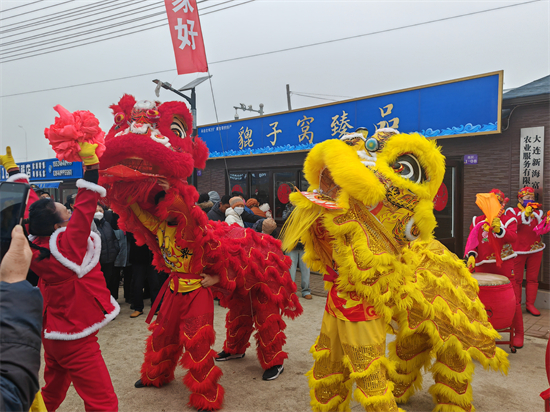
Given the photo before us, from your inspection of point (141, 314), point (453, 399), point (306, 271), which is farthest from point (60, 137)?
point (306, 271)

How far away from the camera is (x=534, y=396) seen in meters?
2.89

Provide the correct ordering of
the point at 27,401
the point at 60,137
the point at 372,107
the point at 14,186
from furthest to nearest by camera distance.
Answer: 1. the point at 372,107
2. the point at 60,137
3. the point at 14,186
4. the point at 27,401

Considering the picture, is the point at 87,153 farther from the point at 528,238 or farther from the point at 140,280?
the point at 528,238

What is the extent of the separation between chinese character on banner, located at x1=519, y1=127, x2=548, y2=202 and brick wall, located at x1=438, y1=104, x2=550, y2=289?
0.18 feet

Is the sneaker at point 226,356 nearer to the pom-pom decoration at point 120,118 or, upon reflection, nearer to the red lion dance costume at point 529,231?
the pom-pom decoration at point 120,118

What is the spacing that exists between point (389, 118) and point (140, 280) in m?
5.08

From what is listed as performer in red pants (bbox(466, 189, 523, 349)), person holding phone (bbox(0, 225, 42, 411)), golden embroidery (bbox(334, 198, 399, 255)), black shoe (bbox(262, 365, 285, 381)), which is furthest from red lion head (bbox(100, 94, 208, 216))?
performer in red pants (bbox(466, 189, 523, 349))

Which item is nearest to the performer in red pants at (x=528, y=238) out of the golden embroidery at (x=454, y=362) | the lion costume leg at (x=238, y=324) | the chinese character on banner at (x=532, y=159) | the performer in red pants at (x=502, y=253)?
the chinese character on banner at (x=532, y=159)

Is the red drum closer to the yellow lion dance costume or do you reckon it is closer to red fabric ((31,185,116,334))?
the yellow lion dance costume

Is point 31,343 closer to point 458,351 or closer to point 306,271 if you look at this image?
point 458,351

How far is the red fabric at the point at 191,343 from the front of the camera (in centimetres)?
269

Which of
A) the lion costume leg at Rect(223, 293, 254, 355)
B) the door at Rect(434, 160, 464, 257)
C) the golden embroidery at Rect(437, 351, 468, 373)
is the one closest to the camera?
the golden embroidery at Rect(437, 351, 468, 373)

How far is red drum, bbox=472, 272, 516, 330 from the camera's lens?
335 cm

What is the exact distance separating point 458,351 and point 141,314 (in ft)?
14.0
